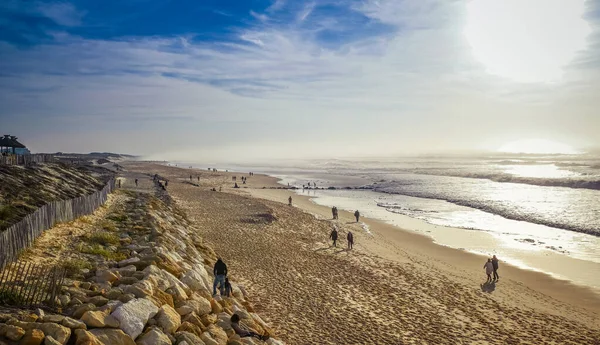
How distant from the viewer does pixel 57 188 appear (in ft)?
91.6

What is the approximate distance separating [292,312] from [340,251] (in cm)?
965

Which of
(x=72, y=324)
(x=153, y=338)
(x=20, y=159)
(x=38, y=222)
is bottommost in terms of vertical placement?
(x=153, y=338)

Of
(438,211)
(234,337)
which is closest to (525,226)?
(438,211)

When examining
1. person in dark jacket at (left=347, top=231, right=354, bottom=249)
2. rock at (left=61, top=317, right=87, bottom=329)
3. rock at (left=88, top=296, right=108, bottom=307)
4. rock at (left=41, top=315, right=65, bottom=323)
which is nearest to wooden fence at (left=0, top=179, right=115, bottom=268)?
rock at (left=88, top=296, right=108, bottom=307)

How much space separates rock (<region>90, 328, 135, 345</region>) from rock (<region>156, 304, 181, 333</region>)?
0.97 m

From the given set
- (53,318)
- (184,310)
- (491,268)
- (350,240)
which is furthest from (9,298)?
(491,268)

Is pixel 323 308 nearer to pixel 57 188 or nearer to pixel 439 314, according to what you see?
pixel 439 314

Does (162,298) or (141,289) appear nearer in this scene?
(141,289)

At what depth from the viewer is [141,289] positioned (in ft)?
30.6

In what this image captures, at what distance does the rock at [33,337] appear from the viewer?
647 centimetres

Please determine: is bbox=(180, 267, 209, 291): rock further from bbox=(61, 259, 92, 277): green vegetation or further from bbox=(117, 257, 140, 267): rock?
bbox=(61, 259, 92, 277): green vegetation

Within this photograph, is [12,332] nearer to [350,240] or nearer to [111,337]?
[111,337]

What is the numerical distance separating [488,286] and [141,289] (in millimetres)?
14760

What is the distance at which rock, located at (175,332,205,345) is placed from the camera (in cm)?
822
